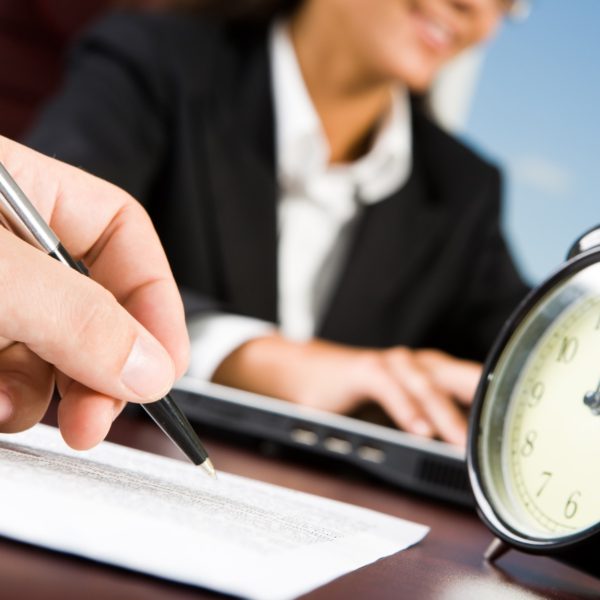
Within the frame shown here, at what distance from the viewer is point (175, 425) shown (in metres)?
0.47

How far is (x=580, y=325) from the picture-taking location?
50 centimetres

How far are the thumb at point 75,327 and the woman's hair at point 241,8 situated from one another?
4.45 ft

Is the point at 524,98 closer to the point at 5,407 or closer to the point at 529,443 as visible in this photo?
the point at 529,443

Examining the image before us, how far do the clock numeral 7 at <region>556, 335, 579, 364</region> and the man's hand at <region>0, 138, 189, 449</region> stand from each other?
0.20 meters

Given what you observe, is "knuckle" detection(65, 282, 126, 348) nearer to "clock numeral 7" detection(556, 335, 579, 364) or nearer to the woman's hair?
"clock numeral 7" detection(556, 335, 579, 364)

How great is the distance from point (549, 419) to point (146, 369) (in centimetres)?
21

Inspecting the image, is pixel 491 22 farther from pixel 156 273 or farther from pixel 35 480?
pixel 35 480

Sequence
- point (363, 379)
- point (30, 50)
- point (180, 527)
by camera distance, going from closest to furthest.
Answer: point (180, 527) < point (363, 379) < point (30, 50)

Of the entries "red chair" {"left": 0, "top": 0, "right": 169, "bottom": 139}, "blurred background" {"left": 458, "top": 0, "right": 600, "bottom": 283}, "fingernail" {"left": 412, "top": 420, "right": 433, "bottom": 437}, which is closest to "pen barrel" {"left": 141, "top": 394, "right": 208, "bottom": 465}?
"fingernail" {"left": 412, "top": 420, "right": 433, "bottom": 437}

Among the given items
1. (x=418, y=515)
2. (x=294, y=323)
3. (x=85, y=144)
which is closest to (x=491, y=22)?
(x=294, y=323)

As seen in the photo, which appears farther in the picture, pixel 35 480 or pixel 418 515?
pixel 418 515

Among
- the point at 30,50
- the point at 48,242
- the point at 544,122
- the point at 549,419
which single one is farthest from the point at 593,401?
the point at 30,50

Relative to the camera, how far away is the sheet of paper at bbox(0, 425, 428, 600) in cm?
30

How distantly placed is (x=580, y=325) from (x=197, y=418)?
456 mm
